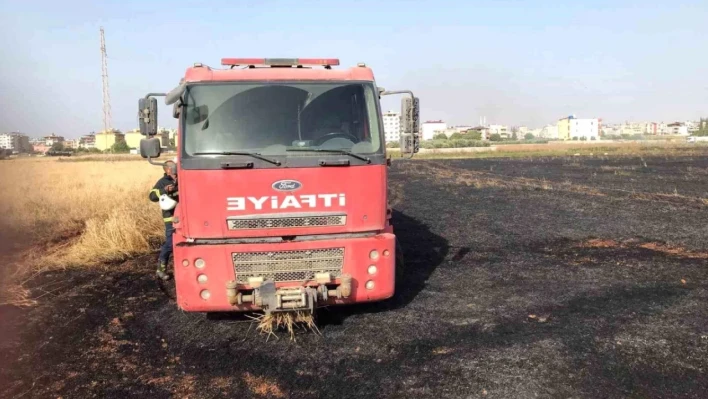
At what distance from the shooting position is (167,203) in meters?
7.44

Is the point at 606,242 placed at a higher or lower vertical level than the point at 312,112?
lower

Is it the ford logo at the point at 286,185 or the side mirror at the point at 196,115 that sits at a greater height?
the side mirror at the point at 196,115

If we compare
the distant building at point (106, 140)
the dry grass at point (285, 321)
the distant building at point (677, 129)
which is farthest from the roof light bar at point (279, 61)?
the distant building at point (677, 129)

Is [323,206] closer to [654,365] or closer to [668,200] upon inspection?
[654,365]

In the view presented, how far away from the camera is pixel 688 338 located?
507 centimetres

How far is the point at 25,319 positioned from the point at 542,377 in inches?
221

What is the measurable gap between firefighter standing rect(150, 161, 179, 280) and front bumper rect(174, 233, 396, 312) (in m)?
2.42

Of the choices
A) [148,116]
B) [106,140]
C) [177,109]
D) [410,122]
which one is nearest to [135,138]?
[148,116]

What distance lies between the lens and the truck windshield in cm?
531

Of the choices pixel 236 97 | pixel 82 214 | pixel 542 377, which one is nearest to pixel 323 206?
pixel 236 97

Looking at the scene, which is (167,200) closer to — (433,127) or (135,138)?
(135,138)

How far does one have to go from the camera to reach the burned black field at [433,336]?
4.29 m

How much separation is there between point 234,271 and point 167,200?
270cm

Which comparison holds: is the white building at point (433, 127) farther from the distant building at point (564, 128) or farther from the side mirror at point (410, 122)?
the side mirror at point (410, 122)
